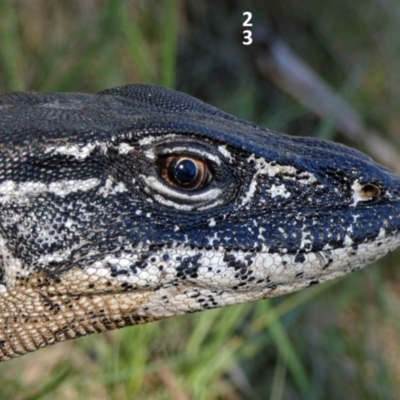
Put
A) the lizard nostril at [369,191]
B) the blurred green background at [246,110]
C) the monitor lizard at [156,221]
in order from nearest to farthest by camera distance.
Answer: the monitor lizard at [156,221], the lizard nostril at [369,191], the blurred green background at [246,110]

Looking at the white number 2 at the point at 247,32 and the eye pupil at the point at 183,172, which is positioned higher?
the white number 2 at the point at 247,32

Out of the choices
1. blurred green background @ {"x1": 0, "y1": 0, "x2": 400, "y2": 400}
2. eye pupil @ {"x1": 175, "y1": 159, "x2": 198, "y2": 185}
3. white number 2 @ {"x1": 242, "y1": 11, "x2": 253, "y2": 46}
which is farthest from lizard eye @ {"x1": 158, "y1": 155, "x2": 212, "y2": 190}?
white number 2 @ {"x1": 242, "y1": 11, "x2": 253, "y2": 46}

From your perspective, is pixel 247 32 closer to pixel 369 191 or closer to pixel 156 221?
pixel 369 191

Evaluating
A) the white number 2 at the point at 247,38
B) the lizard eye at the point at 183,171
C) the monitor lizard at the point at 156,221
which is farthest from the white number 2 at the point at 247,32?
the lizard eye at the point at 183,171

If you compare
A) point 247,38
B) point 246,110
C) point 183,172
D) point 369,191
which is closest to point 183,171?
point 183,172

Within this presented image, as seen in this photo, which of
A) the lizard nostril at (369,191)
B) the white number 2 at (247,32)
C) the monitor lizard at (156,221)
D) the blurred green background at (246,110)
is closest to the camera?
the monitor lizard at (156,221)

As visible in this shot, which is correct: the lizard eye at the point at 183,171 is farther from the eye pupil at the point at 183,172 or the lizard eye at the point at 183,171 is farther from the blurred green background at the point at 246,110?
the blurred green background at the point at 246,110

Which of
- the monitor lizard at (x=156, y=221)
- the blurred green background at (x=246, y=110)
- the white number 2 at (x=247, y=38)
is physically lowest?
the monitor lizard at (x=156, y=221)

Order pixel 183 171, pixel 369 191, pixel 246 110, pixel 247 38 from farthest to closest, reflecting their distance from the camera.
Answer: pixel 247 38
pixel 246 110
pixel 369 191
pixel 183 171
